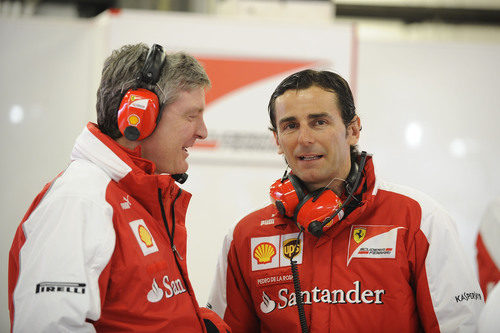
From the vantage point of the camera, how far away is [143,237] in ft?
5.32

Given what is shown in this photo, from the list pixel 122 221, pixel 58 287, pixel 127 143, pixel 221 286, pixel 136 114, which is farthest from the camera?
pixel 221 286

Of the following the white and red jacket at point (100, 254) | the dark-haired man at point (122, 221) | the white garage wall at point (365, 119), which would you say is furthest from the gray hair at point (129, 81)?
the white garage wall at point (365, 119)

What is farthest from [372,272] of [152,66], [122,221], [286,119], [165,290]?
[152,66]

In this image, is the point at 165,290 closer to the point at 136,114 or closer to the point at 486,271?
the point at 136,114

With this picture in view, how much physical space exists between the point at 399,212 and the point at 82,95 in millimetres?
2836

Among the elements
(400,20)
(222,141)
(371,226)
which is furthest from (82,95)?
(400,20)

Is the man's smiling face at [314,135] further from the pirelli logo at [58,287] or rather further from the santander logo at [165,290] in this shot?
the pirelli logo at [58,287]

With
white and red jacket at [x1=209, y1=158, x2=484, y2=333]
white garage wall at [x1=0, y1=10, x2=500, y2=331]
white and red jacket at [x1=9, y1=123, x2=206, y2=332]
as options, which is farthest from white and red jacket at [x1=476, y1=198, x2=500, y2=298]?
white and red jacket at [x1=9, y1=123, x2=206, y2=332]

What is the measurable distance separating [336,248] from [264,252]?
0.98 feet

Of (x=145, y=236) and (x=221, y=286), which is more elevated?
(x=145, y=236)

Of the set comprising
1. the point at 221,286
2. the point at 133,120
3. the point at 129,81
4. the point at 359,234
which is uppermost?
the point at 129,81

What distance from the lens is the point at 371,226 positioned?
81.4 inches

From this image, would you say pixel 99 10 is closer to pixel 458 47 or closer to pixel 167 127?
pixel 458 47

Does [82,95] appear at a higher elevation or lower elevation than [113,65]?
lower
